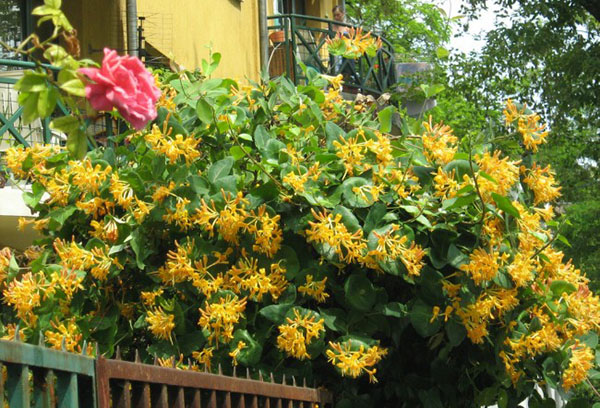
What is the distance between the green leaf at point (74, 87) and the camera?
6.66 feet

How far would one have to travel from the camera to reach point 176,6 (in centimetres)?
1224

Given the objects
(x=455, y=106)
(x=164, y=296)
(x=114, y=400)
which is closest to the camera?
(x=114, y=400)

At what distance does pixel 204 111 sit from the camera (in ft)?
14.9

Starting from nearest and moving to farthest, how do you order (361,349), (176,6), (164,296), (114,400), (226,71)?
(114,400) → (361,349) → (164,296) → (176,6) → (226,71)

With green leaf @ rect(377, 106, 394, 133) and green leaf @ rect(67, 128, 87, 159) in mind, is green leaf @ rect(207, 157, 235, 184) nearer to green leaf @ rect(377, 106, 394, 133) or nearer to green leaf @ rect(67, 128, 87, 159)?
green leaf @ rect(377, 106, 394, 133)

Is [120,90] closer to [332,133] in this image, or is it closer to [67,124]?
[67,124]

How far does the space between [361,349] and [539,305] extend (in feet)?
2.73

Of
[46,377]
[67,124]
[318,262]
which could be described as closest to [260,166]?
[318,262]

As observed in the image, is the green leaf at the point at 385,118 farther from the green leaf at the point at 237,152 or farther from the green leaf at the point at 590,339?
the green leaf at the point at 590,339

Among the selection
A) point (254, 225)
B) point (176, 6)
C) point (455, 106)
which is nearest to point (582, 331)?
point (254, 225)

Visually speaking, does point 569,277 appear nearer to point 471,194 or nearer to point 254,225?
point 471,194

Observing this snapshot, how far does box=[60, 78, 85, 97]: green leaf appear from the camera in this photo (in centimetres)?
203

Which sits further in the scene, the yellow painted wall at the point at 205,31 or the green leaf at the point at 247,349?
the yellow painted wall at the point at 205,31

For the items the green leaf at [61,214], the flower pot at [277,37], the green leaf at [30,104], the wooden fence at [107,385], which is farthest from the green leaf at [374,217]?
the flower pot at [277,37]
